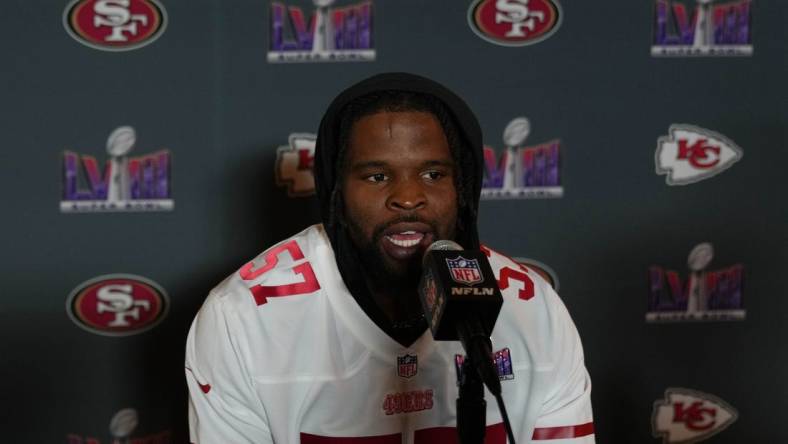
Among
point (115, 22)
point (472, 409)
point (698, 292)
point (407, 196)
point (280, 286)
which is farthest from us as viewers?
point (698, 292)

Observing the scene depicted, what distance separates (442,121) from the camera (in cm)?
139

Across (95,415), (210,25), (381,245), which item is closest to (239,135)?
(210,25)

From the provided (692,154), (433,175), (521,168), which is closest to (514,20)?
(521,168)

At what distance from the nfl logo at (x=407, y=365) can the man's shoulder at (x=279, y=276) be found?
155mm

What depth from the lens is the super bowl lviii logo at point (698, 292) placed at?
2195 millimetres

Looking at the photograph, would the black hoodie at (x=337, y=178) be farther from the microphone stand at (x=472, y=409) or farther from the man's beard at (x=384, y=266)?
the microphone stand at (x=472, y=409)

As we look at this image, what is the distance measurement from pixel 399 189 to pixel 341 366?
0.27 meters

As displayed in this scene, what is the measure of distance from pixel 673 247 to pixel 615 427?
41 centimetres

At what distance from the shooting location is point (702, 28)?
212cm

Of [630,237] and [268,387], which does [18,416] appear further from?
[630,237]

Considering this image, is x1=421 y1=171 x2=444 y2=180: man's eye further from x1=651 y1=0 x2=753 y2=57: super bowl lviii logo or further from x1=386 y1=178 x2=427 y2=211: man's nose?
x1=651 y1=0 x2=753 y2=57: super bowl lviii logo

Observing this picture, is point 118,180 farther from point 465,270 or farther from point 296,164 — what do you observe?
point 465,270

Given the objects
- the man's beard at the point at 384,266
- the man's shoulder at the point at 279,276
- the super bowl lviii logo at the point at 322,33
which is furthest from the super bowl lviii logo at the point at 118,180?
the man's beard at the point at 384,266

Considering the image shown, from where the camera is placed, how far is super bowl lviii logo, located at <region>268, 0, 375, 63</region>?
6.53 feet
